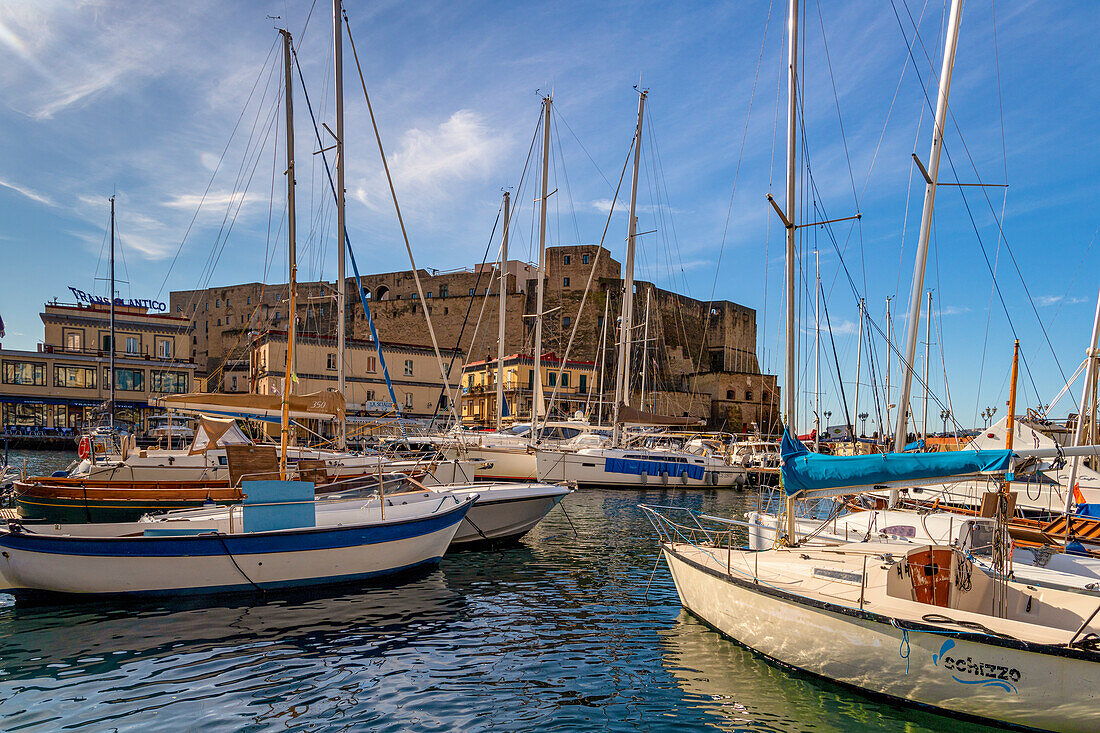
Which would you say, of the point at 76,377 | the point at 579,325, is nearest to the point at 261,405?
the point at 76,377

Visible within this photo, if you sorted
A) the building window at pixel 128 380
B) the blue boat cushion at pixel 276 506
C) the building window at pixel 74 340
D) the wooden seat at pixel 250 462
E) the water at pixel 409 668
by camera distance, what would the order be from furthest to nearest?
the building window at pixel 74 340 → the building window at pixel 128 380 → the wooden seat at pixel 250 462 → the blue boat cushion at pixel 276 506 → the water at pixel 409 668

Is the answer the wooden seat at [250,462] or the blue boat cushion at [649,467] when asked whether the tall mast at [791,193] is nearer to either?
the wooden seat at [250,462]

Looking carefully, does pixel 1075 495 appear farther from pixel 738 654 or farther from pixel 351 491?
pixel 351 491

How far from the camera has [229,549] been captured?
9602 millimetres

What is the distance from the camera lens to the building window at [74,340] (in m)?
47.5

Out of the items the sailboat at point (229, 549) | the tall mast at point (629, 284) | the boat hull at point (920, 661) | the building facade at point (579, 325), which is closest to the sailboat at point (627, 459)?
the tall mast at point (629, 284)

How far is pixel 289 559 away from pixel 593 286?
50.4 metres

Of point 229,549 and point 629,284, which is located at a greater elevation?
point 629,284

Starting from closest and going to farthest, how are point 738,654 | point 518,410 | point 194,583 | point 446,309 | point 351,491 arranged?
point 738,654, point 194,583, point 351,491, point 518,410, point 446,309

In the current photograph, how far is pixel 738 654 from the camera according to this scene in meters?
7.89

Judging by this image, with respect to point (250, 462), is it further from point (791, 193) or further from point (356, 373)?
point (356, 373)

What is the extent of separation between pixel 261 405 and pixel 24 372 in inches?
1602

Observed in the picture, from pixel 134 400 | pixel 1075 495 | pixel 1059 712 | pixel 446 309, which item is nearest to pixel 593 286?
pixel 446 309

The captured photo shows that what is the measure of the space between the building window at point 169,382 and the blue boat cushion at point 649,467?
34964 mm
